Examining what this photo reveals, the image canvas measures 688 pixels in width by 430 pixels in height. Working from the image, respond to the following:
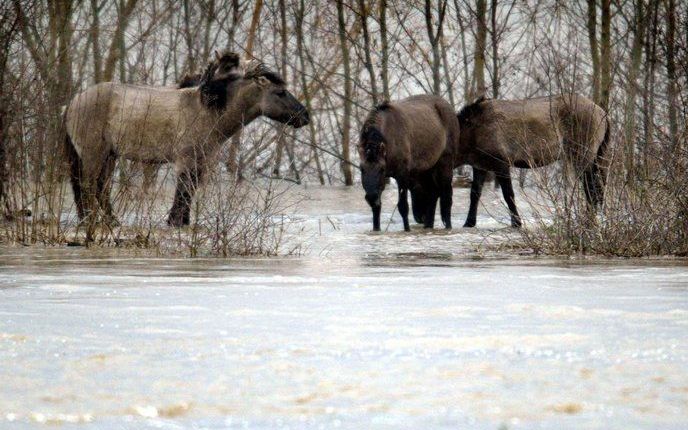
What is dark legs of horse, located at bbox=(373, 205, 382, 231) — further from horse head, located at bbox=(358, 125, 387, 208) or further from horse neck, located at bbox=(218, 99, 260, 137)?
horse neck, located at bbox=(218, 99, 260, 137)

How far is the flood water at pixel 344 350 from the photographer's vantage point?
123 inches

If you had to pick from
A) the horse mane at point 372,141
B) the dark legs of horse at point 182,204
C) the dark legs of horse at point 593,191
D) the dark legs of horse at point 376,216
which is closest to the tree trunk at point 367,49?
the horse mane at point 372,141

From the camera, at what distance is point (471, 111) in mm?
17766

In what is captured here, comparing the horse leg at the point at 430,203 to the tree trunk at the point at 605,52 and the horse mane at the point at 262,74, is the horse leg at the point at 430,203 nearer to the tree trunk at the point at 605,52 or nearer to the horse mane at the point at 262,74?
the horse mane at the point at 262,74

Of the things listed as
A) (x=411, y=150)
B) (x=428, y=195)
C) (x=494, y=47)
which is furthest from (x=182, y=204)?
(x=494, y=47)

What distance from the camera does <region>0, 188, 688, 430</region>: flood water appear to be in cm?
313

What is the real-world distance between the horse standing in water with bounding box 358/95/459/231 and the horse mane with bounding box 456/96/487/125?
0.28 metres

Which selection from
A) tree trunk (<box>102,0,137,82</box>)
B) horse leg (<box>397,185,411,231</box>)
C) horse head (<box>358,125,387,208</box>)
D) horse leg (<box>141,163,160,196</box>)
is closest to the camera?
horse leg (<box>141,163,160,196</box>)

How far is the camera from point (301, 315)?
16.9 feet

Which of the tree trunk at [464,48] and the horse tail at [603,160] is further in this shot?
the tree trunk at [464,48]

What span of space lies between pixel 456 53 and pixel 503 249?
12.3 m

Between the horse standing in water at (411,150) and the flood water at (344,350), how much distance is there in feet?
26.0

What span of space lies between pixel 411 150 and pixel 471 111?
1640 mm

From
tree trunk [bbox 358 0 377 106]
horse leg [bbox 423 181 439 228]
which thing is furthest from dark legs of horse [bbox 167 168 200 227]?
tree trunk [bbox 358 0 377 106]
